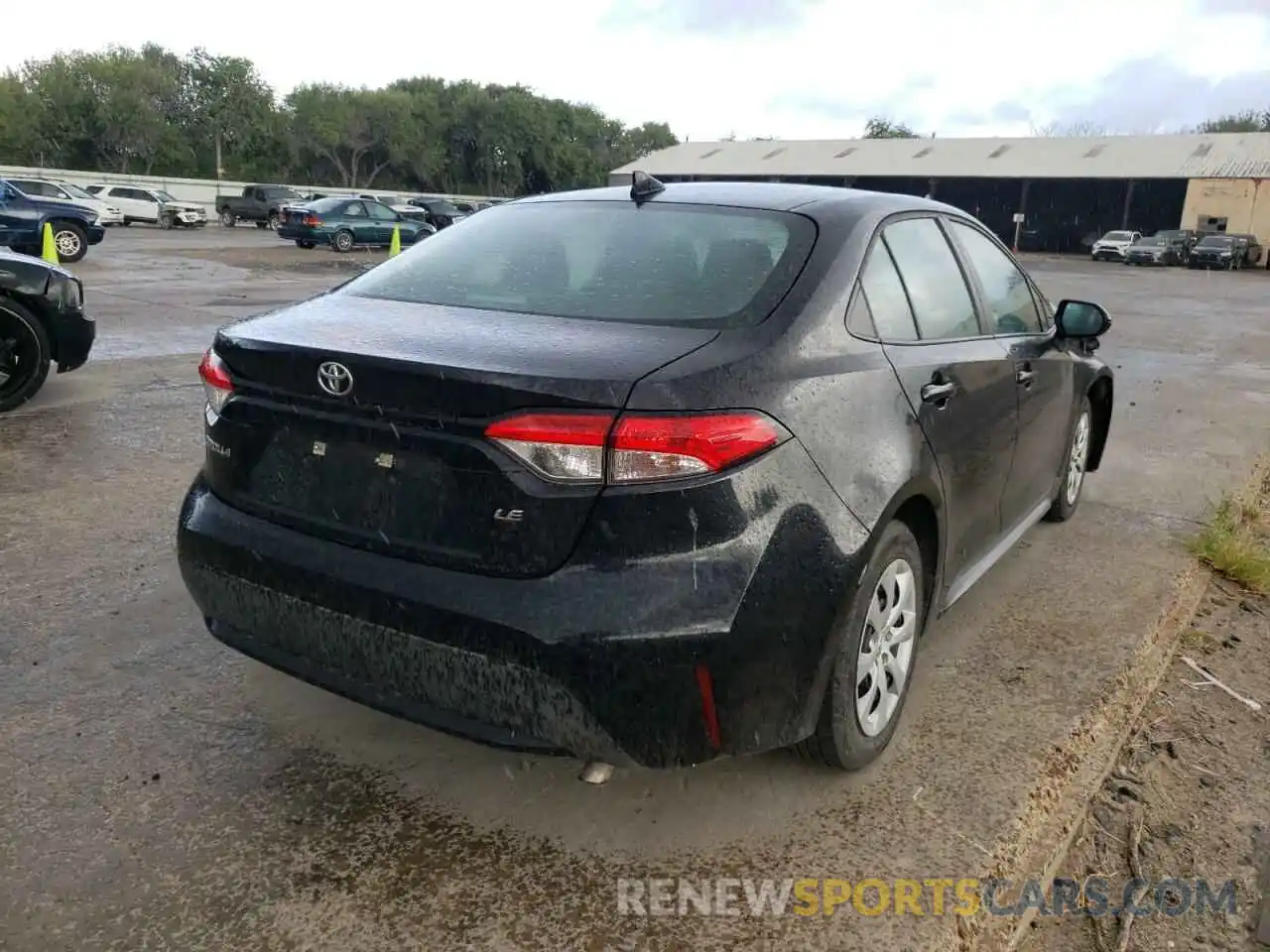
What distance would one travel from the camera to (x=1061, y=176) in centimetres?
4844

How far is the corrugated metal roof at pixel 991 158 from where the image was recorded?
1827 inches

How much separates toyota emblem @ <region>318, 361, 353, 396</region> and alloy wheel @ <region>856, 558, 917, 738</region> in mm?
1382

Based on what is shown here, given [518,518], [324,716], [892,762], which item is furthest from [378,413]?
[892,762]

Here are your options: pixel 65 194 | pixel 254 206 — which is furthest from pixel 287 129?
pixel 65 194

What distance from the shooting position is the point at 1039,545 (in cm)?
482

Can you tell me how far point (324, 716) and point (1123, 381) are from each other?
29.5 feet

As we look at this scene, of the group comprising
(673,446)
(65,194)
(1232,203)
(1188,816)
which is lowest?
(1188,816)

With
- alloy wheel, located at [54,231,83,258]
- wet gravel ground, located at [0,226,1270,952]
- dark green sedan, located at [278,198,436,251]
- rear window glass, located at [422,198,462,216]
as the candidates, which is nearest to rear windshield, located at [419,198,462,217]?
rear window glass, located at [422,198,462,216]

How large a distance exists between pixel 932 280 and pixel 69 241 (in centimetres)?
2011

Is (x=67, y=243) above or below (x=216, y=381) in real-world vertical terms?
below

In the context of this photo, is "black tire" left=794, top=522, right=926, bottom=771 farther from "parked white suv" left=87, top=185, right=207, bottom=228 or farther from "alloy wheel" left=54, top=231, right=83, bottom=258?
"parked white suv" left=87, top=185, right=207, bottom=228

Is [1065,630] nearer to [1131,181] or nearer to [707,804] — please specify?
[707,804]

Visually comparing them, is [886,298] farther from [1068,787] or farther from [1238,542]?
[1238,542]

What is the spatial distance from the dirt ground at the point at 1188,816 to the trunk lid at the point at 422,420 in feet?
5.00
